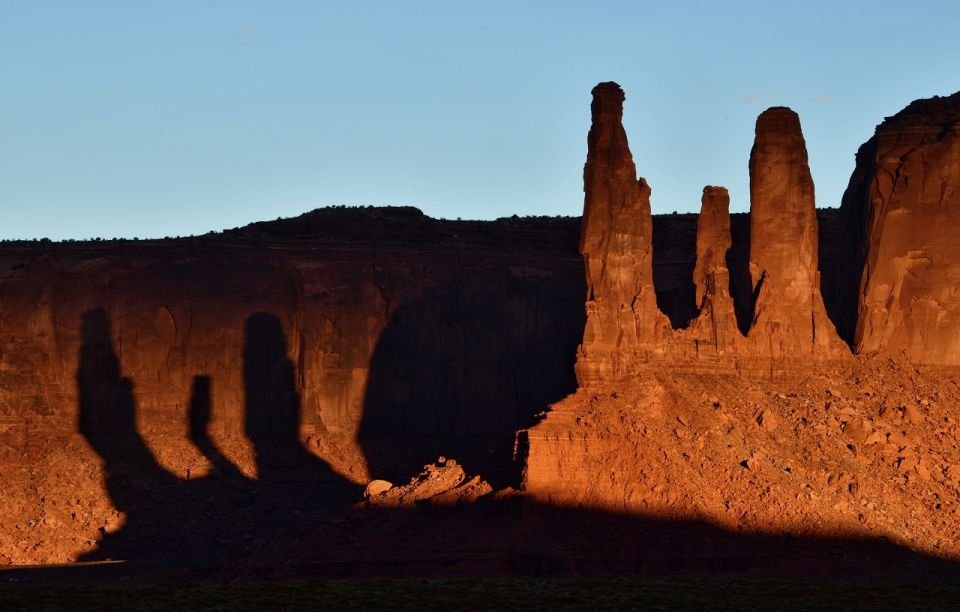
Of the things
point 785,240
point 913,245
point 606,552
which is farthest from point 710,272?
point 606,552

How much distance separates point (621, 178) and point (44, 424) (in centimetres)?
3125

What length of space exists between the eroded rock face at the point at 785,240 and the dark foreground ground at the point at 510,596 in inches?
591

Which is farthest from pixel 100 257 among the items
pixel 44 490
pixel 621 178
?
pixel 621 178

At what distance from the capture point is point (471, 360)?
116750 millimetres

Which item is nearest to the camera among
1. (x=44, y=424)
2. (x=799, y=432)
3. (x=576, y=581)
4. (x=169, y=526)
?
(x=576, y=581)

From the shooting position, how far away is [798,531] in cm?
8294

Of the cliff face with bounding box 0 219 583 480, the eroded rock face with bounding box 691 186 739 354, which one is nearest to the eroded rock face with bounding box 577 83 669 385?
the eroded rock face with bounding box 691 186 739 354

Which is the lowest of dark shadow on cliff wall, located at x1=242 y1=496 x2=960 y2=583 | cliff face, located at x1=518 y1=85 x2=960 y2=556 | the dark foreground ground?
the dark foreground ground

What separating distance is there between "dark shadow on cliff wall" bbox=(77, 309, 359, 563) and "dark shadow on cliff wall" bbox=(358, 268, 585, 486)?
144 inches

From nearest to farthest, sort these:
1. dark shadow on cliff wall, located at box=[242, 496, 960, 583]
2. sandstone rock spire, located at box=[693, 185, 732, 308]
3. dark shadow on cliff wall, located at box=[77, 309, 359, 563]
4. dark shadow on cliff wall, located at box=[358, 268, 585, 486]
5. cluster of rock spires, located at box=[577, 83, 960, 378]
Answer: dark shadow on cliff wall, located at box=[242, 496, 960, 583]
cluster of rock spires, located at box=[577, 83, 960, 378]
sandstone rock spire, located at box=[693, 185, 732, 308]
dark shadow on cliff wall, located at box=[77, 309, 359, 563]
dark shadow on cliff wall, located at box=[358, 268, 585, 486]

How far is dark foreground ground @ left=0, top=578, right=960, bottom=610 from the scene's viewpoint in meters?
73.3

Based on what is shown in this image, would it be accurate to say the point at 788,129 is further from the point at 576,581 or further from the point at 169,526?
the point at 169,526

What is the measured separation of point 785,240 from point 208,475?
2659cm

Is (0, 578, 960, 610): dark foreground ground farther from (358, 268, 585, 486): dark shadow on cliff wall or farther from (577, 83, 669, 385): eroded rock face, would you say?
(358, 268, 585, 486): dark shadow on cliff wall
